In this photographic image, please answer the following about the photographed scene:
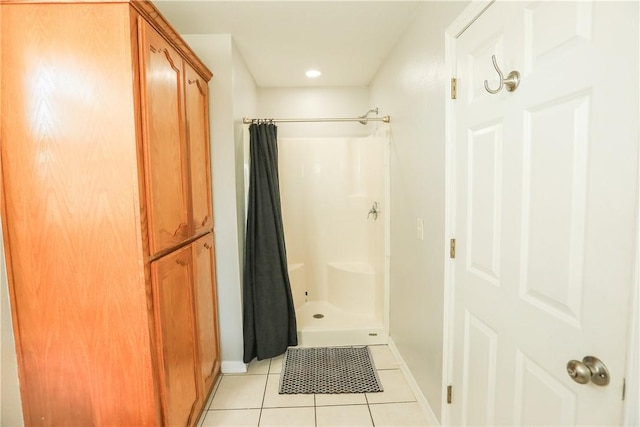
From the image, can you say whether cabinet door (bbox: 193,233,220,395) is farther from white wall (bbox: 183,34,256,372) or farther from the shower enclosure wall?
the shower enclosure wall

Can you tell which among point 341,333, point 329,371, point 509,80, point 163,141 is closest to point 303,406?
point 329,371

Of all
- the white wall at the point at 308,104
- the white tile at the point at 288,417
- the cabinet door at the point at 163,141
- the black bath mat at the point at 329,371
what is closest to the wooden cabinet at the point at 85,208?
the cabinet door at the point at 163,141

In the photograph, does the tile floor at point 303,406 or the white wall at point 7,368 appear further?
the tile floor at point 303,406

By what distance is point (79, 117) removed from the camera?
1.16 metres

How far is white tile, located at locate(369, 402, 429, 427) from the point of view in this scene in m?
1.73

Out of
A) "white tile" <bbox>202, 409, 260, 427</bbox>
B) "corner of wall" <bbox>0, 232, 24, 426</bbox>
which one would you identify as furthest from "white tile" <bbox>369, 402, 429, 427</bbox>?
"corner of wall" <bbox>0, 232, 24, 426</bbox>

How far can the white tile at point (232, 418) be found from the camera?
175 centimetres

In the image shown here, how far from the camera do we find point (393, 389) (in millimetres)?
2023

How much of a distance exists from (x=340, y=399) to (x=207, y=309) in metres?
1.01

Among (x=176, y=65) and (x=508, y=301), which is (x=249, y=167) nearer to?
(x=176, y=65)

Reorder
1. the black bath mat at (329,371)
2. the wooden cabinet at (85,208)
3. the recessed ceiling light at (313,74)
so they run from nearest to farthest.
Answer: the wooden cabinet at (85,208)
the black bath mat at (329,371)
the recessed ceiling light at (313,74)

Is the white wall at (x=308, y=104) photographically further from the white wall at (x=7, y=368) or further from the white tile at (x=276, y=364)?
the white wall at (x=7, y=368)

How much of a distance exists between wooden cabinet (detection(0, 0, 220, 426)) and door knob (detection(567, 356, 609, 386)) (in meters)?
1.41

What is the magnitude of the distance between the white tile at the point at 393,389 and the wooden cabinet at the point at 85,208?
1.24 meters
